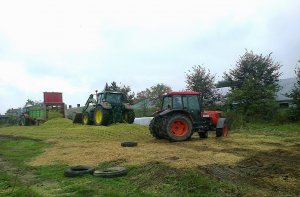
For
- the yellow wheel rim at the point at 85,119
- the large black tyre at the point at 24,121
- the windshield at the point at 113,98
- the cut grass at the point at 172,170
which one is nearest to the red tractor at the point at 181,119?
the cut grass at the point at 172,170

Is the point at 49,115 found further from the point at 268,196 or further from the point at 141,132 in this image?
the point at 268,196

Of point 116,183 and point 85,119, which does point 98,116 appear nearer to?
point 85,119

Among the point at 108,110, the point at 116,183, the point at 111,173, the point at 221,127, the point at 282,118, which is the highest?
the point at 108,110

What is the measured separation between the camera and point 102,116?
24094mm

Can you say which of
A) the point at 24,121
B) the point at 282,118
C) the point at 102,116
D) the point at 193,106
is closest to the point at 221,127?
the point at 193,106

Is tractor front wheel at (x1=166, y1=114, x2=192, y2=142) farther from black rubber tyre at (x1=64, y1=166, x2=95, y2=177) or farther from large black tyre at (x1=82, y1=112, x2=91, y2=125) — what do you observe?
large black tyre at (x1=82, y1=112, x2=91, y2=125)

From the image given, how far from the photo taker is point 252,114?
28.8m

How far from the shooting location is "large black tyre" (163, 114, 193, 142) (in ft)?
54.5

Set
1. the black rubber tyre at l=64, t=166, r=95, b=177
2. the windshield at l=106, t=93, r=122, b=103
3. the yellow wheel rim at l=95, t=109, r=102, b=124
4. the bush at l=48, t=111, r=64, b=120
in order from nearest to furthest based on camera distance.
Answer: the black rubber tyre at l=64, t=166, r=95, b=177 → the yellow wheel rim at l=95, t=109, r=102, b=124 → the windshield at l=106, t=93, r=122, b=103 → the bush at l=48, t=111, r=64, b=120

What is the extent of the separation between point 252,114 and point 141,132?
11101 millimetres

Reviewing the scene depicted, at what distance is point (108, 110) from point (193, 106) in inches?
324

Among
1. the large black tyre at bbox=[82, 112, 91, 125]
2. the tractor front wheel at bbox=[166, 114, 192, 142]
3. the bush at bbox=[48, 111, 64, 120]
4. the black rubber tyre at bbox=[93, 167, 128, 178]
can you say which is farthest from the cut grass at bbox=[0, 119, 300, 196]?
the bush at bbox=[48, 111, 64, 120]

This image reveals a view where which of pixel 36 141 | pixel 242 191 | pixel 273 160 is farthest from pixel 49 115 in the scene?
pixel 242 191

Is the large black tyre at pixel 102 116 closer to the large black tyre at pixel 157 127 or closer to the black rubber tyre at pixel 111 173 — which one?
the large black tyre at pixel 157 127
